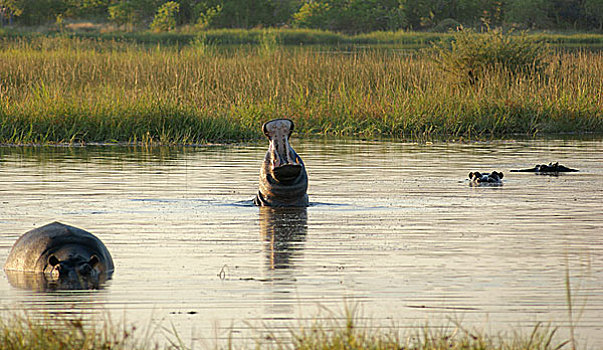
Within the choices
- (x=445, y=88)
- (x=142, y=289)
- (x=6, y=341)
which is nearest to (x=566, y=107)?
(x=445, y=88)

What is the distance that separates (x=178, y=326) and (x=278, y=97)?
16.9 meters

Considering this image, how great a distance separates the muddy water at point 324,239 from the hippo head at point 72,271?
182 millimetres

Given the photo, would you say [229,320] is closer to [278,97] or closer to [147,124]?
[147,124]

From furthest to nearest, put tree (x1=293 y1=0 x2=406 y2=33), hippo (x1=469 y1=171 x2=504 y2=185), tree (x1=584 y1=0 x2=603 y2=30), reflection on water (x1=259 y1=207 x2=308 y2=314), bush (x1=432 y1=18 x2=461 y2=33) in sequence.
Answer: tree (x1=293 y1=0 x2=406 y2=33) < tree (x1=584 y1=0 x2=603 y2=30) < bush (x1=432 y1=18 x2=461 y2=33) < hippo (x1=469 y1=171 x2=504 y2=185) < reflection on water (x1=259 y1=207 x2=308 y2=314)

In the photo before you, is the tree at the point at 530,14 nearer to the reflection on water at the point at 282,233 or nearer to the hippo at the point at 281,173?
the hippo at the point at 281,173

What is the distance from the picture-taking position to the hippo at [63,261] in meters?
7.63

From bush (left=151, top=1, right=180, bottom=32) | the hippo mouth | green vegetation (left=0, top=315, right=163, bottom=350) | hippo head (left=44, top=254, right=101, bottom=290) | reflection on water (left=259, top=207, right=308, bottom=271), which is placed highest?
bush (left=151, top=1, right=180, bottom=32)

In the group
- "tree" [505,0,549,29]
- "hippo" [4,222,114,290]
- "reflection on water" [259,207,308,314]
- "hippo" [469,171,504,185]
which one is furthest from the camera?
"tree" [505,0,549,29]

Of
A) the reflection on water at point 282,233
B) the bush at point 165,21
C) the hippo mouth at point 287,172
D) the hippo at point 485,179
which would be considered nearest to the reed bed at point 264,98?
the hippo at point 485,179

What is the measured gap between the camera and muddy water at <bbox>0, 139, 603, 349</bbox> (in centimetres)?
682

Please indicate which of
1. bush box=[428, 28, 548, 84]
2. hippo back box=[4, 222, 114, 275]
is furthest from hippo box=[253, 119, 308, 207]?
bush box=[428, 28, 548, 84]

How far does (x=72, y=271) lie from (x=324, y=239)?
102 inches

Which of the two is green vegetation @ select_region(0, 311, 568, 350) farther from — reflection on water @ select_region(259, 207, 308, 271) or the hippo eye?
reflection on water @ select_region(259, 207, 308, 271)

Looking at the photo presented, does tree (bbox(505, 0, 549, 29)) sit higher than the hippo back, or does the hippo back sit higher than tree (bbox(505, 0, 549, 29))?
tree (bbox(505, 0, 549, 29))
